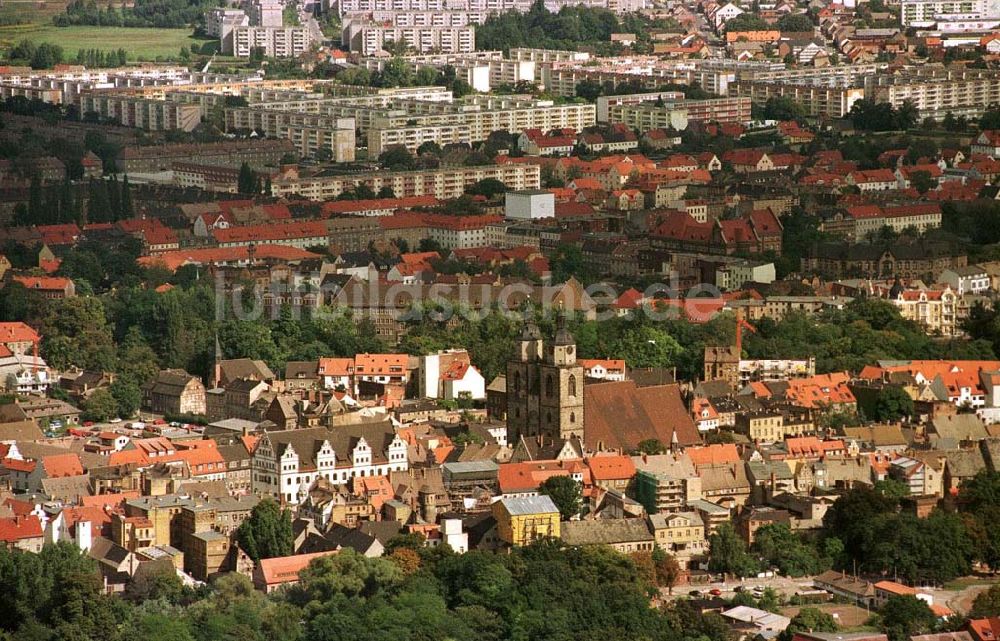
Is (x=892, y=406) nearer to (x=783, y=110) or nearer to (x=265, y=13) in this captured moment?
(x=783, y=110)

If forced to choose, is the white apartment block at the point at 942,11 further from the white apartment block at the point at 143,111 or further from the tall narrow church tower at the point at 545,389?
the tall narrow church tower at the point at 545,389

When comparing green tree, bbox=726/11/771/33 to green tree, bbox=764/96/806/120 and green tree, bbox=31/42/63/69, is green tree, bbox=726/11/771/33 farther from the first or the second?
green tree, bbox=31/42/63/69

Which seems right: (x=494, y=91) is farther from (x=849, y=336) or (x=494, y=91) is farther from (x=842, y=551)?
(x=842, y=551)

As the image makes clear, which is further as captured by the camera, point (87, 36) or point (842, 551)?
point (87, 36)

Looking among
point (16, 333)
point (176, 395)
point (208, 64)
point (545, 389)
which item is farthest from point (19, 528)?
point (208, 64)

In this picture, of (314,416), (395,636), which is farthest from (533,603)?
(314,416)

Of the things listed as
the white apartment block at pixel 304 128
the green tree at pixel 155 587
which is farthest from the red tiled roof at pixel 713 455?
the white apartment block at pixel 304 128
